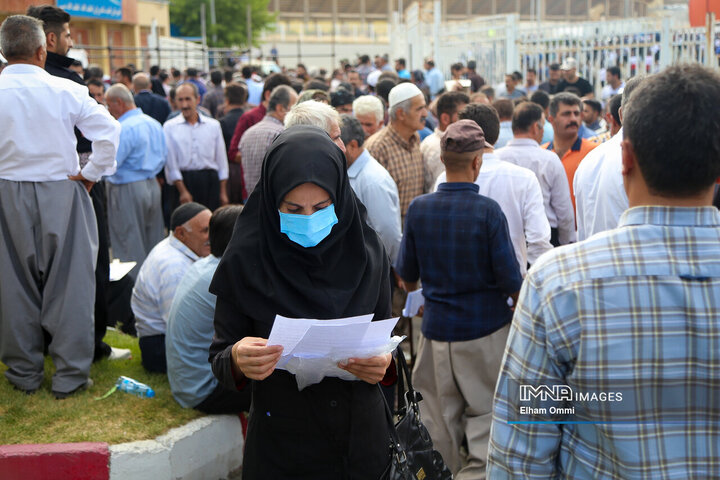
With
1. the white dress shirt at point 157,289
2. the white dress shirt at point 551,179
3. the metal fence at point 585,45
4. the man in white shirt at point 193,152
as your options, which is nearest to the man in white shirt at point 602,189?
the white dress shirt at point 551,179

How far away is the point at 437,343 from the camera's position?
4301mm

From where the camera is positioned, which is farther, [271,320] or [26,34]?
[26,34]

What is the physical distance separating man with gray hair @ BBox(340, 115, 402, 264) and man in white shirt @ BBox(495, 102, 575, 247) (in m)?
0.96

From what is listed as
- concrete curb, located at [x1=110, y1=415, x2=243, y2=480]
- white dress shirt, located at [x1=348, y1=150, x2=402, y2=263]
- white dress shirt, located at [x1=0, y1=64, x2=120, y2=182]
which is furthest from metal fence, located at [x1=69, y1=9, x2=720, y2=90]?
white dress shirt, located at [x1=0, y1=64, x2=120, y2=182]

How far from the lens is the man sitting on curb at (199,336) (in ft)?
14.6

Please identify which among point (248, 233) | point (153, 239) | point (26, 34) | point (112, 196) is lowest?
point (153, 239)

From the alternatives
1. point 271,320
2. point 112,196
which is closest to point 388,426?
point 271,320

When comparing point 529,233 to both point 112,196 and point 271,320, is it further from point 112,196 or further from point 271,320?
point 112,196

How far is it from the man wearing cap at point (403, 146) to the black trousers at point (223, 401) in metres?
2.17

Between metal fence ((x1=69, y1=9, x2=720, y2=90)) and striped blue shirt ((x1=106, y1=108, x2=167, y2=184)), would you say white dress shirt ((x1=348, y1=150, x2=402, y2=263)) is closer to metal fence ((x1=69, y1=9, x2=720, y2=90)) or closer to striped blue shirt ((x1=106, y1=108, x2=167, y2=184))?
striped blue shirt ((x1=106, y1=108, x2=167, y2=184))

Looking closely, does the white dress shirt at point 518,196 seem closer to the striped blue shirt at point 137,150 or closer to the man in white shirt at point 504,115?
the man in white shirt at point 504,115

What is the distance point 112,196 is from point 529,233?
4805 mm

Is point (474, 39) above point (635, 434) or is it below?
above

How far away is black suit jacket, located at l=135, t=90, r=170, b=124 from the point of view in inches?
419
